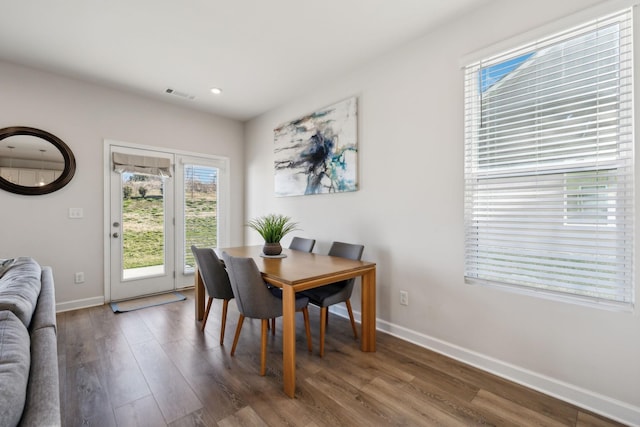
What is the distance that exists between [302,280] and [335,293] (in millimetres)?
619

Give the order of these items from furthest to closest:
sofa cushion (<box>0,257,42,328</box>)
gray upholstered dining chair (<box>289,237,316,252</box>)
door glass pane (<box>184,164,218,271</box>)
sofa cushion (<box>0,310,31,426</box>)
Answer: door glass pane (<box>184,164,218,271</box>)
gray upholstered dining chair (<box>289,237,316,252</box>)
sofa cushion (<box>0,257,42,328</box>)
sofa cushion (<box>0,310,31,426</box>)

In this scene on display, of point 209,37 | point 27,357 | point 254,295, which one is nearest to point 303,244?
point 254,295

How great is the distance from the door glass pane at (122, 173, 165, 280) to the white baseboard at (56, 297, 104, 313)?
0.35 m

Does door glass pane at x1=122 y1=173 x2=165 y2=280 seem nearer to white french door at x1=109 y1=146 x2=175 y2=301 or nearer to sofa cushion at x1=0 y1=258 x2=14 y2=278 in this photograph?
white french door at x1=109 y1=146 x2=175 y2=301

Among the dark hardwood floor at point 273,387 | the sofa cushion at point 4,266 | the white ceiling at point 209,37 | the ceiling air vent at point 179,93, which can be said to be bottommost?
the dark hardwood floor at point 273,387

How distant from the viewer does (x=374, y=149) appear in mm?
2760

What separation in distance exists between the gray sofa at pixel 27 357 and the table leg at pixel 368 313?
6.13ft

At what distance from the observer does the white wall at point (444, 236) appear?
1.65 metres

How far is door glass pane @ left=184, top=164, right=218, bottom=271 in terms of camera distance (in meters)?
4.09

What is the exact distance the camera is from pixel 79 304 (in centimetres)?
324

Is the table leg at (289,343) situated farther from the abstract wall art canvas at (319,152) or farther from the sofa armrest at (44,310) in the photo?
the abstract wall art canvas at (319,152)

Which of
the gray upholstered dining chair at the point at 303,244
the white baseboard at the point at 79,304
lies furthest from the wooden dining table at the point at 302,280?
Answer: the white baseboard at the point at 79,304

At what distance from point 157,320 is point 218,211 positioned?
189 cm

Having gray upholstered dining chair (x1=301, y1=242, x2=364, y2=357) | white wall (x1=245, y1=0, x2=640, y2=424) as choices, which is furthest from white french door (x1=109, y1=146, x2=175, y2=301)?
gray upholstered dining chair (x1=301, y1=242, x2=364, y2=357)
